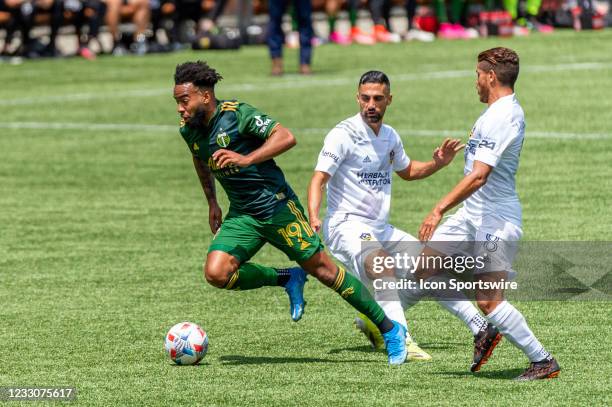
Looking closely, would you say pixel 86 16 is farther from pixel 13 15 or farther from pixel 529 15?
pixel 529 15

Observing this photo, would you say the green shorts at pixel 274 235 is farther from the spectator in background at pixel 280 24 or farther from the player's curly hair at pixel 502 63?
the spectator in background at pixel 280 24

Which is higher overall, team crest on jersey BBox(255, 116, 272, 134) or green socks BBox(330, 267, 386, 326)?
team crest on jersey BBox(255, 116, 272, 134)

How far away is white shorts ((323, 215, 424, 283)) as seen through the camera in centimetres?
988

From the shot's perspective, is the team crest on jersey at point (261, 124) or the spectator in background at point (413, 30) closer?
the team crest on jersey at point (261, 124)

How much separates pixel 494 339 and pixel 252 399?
163 centimetres

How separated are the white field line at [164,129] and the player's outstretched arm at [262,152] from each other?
38.6 ft

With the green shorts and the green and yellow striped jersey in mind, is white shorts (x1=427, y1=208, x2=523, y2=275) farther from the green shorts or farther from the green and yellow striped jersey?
the green and yellow striped jersey

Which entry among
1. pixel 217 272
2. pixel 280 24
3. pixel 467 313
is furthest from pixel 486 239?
pixel 280 24

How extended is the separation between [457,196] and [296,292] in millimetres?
1991

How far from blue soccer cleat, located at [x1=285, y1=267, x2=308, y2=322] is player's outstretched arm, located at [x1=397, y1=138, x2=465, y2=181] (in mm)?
1047

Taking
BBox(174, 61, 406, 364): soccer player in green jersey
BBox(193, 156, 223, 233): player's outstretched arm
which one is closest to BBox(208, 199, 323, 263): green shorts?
BBox(174, 61, 406, 364): soccer player in green jersey

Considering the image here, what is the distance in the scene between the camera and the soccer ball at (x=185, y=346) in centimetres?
964

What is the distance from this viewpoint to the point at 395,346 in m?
9.52

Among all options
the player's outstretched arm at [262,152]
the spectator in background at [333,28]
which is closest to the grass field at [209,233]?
the player's outstretched arm at [262,152]
